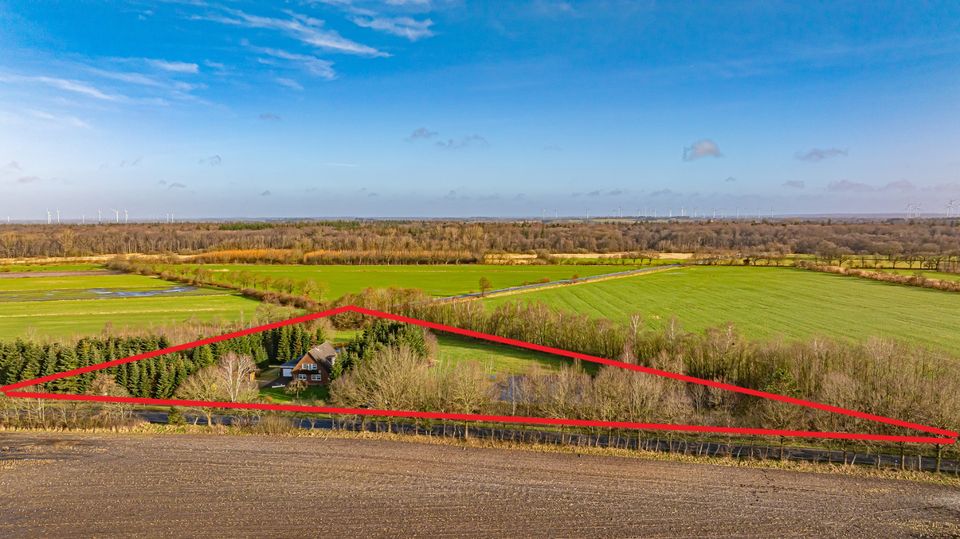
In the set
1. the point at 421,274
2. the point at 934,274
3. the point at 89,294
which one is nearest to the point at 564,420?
the point at 421,274

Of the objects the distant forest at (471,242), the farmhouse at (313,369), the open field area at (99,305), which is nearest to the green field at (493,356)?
the farmhouse at (313,369)

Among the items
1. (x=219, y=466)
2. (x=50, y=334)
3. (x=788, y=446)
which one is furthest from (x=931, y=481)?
(x=50, y=334)

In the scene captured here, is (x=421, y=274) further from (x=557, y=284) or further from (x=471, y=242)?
(x=471, y=242)

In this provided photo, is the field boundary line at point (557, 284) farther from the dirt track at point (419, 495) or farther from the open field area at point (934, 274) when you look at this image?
the dirt track at point (419, 495)

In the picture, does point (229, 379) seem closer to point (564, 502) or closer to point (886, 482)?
point (564, 502)

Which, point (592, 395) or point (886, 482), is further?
point (592, 395)

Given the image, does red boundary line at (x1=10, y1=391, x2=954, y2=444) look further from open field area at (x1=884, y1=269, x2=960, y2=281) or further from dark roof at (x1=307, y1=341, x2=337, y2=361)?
open field area at (x1=884, y1=269, x2=960, y2=281)
